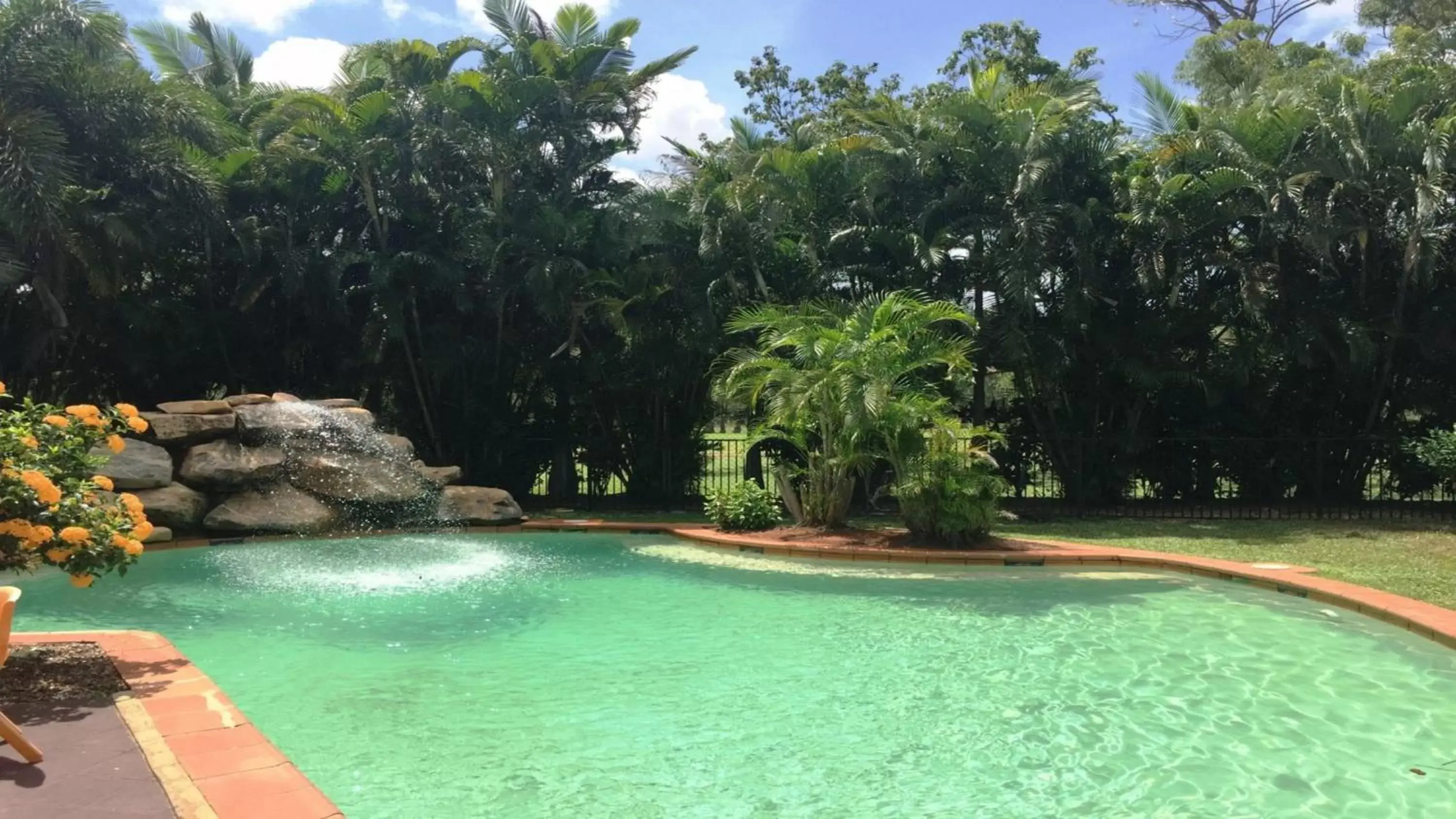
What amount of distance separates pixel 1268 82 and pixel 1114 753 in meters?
14.2

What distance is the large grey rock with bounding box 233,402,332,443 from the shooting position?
12219 mm

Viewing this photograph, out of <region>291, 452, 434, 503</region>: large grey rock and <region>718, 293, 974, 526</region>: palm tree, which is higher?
<region>718, 293, 974, 526</region>: palm tree

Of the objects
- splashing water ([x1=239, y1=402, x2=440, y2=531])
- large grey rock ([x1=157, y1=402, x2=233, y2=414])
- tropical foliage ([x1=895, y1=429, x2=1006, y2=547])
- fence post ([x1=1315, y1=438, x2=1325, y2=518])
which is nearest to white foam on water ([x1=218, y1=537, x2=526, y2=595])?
splashing water ([x1=239, y1=402, x2=440, y2=531])

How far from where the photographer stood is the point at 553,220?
14617 mm

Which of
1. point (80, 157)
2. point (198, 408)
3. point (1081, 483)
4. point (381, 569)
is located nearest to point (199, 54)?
Answer: point (80, 157)

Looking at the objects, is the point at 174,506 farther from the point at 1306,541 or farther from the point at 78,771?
the point at 1306,541

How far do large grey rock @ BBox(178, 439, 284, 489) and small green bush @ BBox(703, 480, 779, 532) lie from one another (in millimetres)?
5592

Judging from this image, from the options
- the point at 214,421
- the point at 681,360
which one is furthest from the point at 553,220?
the point at 214,421

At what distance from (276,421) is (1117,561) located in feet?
33.3

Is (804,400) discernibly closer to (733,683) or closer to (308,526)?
(733,683)

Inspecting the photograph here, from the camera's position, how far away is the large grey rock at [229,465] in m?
11.6

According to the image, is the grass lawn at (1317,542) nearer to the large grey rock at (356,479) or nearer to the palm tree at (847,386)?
the palm tree at (847,386)

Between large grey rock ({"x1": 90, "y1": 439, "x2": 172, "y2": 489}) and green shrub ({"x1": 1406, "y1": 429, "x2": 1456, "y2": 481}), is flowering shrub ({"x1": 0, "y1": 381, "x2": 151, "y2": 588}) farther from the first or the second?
green shrub ({"x1": 1406, "y1": 429, "x2": 1456, "y2": 481})

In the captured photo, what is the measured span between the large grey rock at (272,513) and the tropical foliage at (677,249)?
3.48 metres
